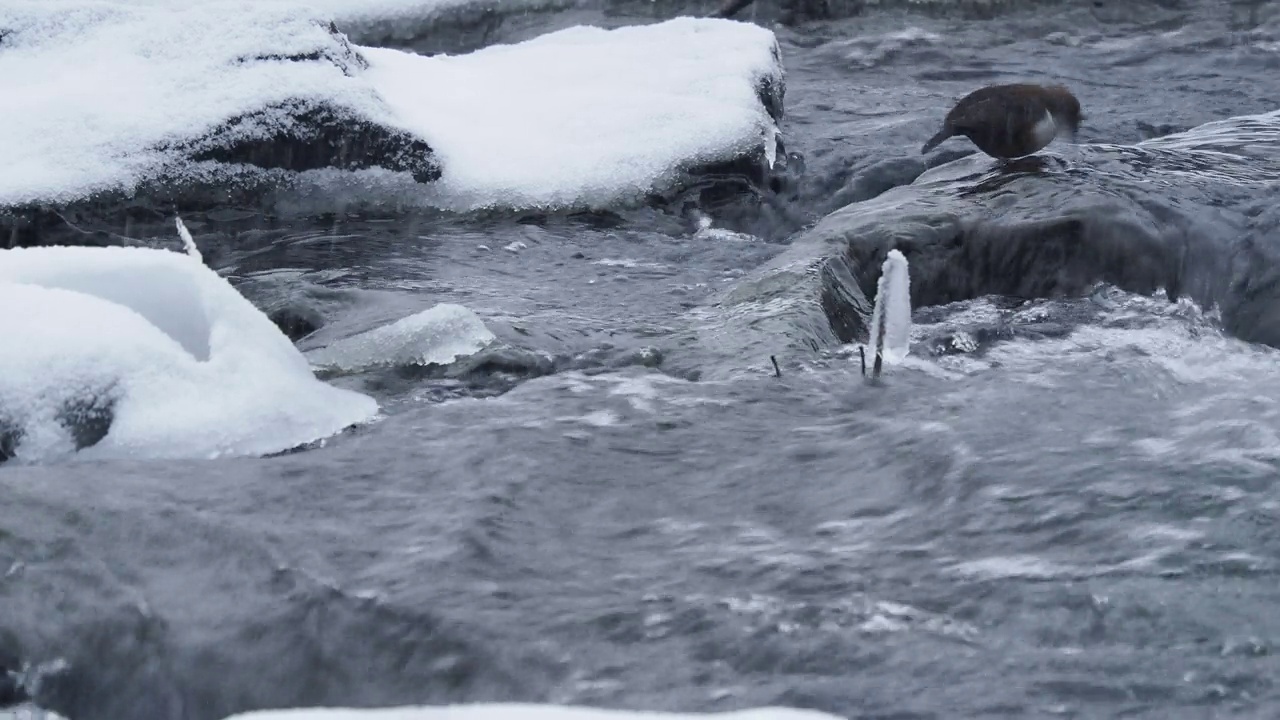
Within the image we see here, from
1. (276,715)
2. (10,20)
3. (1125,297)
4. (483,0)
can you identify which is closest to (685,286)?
(1125,297)

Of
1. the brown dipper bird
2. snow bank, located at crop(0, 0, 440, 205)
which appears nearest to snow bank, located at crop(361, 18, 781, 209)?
snow bank, located at crop(0, 0, 440, 205)

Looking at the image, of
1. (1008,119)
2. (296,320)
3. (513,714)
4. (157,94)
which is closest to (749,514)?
(513,714)

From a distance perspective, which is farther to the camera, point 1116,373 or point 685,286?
point 685,286

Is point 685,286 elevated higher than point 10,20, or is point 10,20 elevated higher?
point 10,20

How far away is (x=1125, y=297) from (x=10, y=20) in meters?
4.52

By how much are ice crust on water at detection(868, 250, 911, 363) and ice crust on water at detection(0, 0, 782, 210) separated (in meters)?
1.91

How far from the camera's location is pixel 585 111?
4898 mm

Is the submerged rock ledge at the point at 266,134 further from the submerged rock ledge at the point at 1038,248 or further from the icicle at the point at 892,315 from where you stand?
the icicle at the point at 892,315

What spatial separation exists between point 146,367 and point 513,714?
1292mm

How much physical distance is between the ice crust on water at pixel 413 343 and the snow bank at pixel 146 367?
0.80 feet

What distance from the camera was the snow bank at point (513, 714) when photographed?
130cm

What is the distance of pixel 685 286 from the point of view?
3.62m

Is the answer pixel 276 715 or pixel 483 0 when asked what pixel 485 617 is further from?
pixel 483 0

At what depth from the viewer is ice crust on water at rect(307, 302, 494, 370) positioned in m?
2.73
